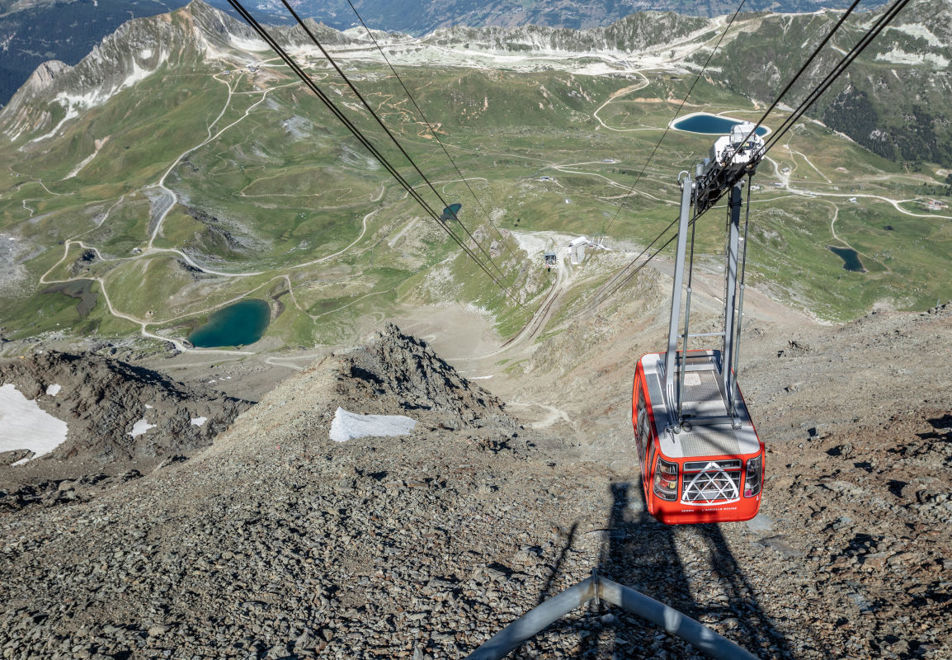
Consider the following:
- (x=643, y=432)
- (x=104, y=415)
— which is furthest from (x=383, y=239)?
(x=643, y=432)

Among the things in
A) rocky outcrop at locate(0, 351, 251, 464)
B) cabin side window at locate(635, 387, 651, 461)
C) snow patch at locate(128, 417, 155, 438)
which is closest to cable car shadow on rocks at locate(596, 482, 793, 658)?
cabin side window at locate(635, 387, 651, 461)

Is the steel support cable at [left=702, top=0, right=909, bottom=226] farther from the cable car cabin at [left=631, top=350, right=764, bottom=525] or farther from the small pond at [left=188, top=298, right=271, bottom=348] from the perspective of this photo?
the small pond at [left=188, top=298, right=271, bottom=348]

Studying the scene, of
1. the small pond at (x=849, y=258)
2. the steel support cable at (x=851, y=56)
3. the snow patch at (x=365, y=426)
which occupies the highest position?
the steel support cable at (x=851, y=56)

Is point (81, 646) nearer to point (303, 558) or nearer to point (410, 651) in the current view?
point (303, 558)

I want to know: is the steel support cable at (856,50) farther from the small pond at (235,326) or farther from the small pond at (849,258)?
the small pond at (849,258)

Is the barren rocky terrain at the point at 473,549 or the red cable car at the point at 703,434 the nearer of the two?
the barren rocky terrain at the point at 473,549

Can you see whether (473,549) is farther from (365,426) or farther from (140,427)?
(140,427)

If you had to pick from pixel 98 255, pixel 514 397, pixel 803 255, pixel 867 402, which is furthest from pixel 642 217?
pixel 98 255

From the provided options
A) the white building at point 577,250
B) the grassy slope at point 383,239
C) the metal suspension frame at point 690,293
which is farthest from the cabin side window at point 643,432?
the white building at point 577,250
